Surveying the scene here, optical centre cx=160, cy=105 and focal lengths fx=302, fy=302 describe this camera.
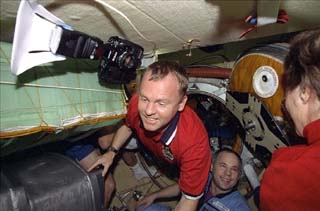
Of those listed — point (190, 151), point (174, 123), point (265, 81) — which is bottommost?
point (190, 151)

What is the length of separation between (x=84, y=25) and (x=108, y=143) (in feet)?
3.42

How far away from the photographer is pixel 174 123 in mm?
1451

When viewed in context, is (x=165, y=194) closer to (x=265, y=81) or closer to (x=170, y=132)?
(x=170, y=132)

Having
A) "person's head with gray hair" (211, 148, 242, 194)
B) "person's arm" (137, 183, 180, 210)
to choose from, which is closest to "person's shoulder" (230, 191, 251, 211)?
"person's head with gray hair" (211, 148, 242, 194)

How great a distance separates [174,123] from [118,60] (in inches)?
18.8

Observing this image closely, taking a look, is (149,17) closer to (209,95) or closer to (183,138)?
(183,138)

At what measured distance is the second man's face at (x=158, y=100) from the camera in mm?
1330

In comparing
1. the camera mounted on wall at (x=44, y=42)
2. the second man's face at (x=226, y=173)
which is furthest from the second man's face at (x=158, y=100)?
the second man's face at (x=226, y=173)

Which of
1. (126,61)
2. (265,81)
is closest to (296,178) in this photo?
(265,81)

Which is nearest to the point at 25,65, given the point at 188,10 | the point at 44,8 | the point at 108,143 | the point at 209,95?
the point at 44,8

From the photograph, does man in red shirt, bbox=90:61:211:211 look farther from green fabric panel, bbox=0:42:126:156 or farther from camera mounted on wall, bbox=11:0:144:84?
camera mounted on wall, bbox=11:0:144:84

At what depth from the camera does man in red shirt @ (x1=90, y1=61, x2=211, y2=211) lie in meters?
1.34

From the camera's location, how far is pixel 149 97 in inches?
52.6

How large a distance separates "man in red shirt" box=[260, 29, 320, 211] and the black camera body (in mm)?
554
